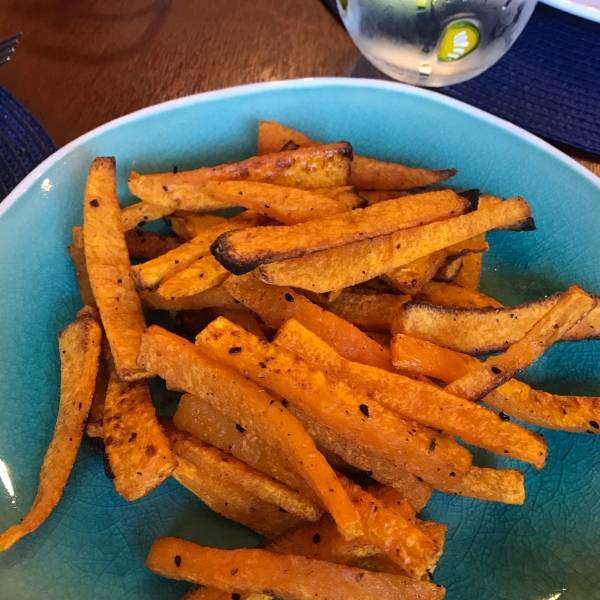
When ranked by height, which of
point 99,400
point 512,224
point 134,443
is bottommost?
point 99,400

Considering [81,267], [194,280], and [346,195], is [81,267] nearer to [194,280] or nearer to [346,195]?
[194,280]

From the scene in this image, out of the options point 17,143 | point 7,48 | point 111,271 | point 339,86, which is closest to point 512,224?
point 339,86

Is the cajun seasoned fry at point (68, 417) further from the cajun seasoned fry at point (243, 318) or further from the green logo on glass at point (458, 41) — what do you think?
the green logo on glass at point (458, 41)

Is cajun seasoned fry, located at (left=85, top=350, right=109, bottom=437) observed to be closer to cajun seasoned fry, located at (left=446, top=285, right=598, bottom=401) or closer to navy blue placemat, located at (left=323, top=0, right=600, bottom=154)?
cajun seasoned fry, located at (left=446, top=285, right=598, bottom=401)

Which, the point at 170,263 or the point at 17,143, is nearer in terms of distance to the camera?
the point at 170,263

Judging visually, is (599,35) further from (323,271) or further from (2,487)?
(2,487)

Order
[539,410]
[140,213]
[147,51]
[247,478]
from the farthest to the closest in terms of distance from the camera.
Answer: [147,51]
[140,213]
[539,410]
[247,478]

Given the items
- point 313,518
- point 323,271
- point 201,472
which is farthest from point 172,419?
point 323,271
